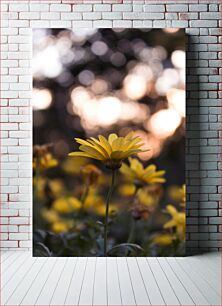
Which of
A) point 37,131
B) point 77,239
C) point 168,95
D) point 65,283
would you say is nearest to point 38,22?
point 37,131

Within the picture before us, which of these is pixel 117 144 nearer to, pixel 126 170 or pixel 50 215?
pixel 126 170

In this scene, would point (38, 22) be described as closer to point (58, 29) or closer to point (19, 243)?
point (58, 29)

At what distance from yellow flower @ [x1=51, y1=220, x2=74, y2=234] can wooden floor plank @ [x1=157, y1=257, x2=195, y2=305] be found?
742mm

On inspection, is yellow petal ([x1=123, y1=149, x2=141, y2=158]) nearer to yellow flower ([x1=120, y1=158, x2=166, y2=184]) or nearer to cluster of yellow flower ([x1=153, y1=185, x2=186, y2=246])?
yellow flower ([x1=120, y1=158, x2=166, y2=184])

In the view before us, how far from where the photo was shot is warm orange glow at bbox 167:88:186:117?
4.46 metres

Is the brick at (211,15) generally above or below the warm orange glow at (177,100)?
above

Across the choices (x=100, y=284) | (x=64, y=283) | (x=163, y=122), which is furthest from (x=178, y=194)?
(x=64, y=283)

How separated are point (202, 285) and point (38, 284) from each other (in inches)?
41.4

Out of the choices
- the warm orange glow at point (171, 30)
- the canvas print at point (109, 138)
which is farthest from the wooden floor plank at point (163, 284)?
the warm orange glow at point (171, 30)

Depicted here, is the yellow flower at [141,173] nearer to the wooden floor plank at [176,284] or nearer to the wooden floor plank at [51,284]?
the wooden floor plank at [176,284]

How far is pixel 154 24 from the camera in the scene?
460 cm

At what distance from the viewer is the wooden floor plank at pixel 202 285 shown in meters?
3.29

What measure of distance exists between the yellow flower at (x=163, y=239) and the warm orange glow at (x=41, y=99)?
135 centimetres

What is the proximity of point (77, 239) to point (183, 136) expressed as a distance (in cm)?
117
